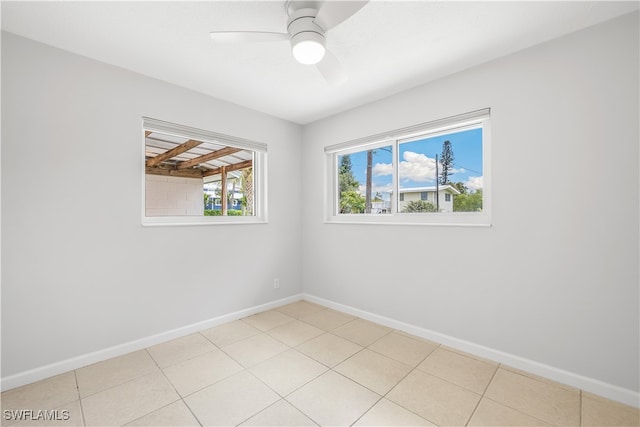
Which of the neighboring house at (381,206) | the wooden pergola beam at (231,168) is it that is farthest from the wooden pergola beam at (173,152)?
the neighboring house at (381,206)

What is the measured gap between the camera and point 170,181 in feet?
8.87

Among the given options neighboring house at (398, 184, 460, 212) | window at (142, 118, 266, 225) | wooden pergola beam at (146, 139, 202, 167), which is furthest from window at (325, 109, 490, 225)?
wooden pergola beam at (146, 139, 202, 167)

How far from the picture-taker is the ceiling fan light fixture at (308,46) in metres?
1.55

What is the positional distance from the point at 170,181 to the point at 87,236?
819mm

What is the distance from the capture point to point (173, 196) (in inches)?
106

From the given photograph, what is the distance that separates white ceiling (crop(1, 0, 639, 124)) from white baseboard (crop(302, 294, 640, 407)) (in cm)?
225

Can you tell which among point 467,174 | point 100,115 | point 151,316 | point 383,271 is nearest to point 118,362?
point 151,316

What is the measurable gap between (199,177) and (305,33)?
1902 millimetres

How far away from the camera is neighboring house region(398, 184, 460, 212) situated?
8.24 feet

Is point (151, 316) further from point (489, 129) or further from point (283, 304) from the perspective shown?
point (489, 129)

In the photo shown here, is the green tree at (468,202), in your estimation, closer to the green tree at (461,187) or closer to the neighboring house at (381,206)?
the green tree at (461,187)

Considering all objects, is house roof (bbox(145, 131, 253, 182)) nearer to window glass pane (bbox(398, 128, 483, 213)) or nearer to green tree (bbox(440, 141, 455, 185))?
window glass pane (bbox(398, 128, 483, 213))

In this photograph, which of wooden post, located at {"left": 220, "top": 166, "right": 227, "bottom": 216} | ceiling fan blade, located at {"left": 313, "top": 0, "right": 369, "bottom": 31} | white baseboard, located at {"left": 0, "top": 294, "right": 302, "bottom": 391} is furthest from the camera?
wooden post, located at {"left": 220, "top": 166, "right": 227, "bottom": 216}

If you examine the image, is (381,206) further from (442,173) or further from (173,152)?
(173,152)
